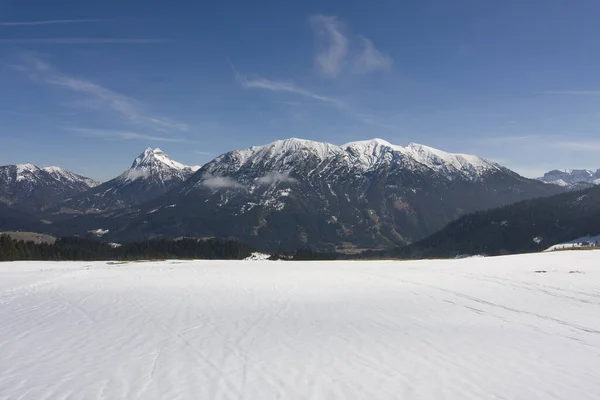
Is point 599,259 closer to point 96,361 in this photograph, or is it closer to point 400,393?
point 400,393

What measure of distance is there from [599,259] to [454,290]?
87.9 ft

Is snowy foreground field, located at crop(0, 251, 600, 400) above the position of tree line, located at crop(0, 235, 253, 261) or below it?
below

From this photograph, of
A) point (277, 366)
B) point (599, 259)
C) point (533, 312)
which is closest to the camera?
point (277, 366)

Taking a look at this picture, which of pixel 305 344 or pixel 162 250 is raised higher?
pixel 162 250

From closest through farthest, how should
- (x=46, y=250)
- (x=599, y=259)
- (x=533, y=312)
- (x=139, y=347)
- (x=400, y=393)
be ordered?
(x=400, y=393), (x=139, y=347), (x=533, y=312), (x=599, y=259), (x=46, y=250)

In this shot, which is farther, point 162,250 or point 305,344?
point 162,250

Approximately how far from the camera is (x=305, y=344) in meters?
14.2

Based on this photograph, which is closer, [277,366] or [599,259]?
[277,366]

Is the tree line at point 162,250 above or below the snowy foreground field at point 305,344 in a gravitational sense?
above

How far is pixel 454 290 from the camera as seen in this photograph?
27.1 metres

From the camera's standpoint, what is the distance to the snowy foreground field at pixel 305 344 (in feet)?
32.9

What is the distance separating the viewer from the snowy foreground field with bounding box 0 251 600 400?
1003 centimetres

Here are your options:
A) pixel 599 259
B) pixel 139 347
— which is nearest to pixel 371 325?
pixel 139 347

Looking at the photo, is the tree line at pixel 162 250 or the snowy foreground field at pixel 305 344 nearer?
the snowy foreground field at pixel 305 344
